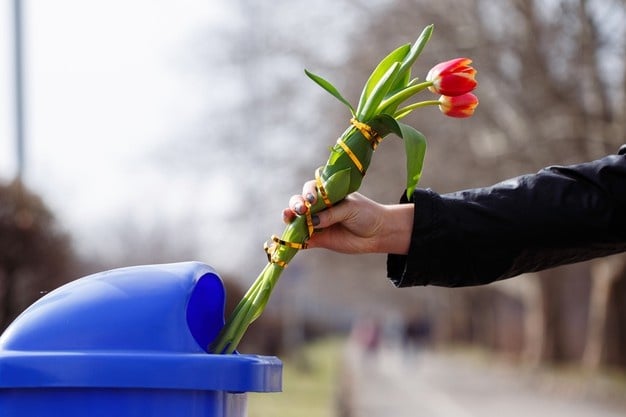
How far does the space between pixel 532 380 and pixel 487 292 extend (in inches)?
944

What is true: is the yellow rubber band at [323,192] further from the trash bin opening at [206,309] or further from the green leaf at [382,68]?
the trash bin opening at [206,309]

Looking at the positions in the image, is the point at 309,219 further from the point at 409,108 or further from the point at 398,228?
the point at 409,108

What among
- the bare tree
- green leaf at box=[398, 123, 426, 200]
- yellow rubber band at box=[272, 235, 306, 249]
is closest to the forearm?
green leaf at box=[398, 123, 426, 200]

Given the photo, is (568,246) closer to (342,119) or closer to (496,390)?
(342,119)

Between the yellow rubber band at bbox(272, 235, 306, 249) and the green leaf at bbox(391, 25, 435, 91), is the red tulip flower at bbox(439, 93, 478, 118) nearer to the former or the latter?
the green leaf at bbox(391, 25, 435, 91)

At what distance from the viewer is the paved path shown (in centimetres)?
1841

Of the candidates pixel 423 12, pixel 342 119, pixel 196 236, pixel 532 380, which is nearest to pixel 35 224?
pixel 423 12

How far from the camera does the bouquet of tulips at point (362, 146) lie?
8.64 ft

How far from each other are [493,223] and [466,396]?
20776 mm

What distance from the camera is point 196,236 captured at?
38.7 meters

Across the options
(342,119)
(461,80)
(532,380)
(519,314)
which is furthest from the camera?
(519,314)

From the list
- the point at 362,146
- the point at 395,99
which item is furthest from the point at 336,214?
the point at 395,99

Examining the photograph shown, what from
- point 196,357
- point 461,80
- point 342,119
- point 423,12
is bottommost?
point 196,357

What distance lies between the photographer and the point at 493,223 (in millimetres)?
2721
